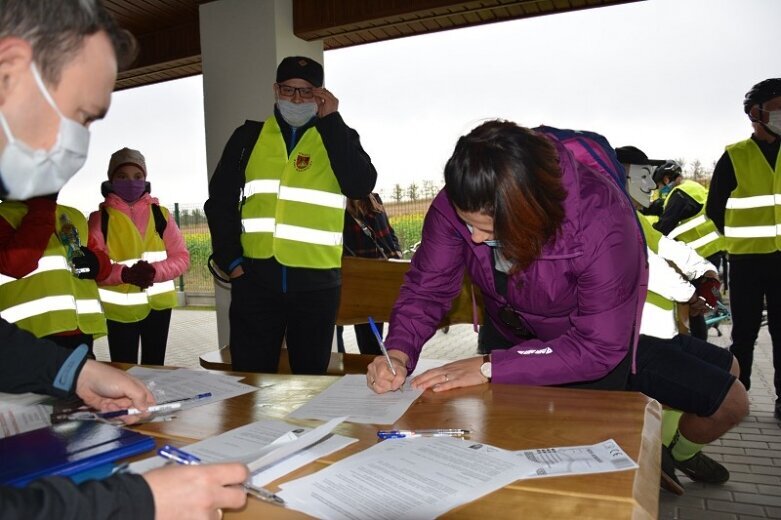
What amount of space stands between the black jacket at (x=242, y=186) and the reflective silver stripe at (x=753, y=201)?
2.56 m

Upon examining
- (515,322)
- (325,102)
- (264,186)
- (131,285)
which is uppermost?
(325,102)

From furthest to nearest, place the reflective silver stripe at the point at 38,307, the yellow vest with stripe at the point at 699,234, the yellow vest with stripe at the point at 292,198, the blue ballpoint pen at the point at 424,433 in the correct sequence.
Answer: the yellow vest with stripe at the point at 699,234, the reflective silver stripe at the point at 38,307, the yellow vest with stripe at the point at 292,198, the blue ballpoint pen at the point at 424,433

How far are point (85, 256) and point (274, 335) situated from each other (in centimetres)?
129

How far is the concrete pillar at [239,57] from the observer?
5539 millimetres

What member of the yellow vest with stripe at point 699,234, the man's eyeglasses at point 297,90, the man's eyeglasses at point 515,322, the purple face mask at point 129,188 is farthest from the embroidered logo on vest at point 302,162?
the yellow vest with stripe at point 699,234

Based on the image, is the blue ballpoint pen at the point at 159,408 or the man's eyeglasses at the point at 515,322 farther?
the man's eyeglasses at the point at 515,322

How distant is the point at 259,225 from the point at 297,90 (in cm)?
62

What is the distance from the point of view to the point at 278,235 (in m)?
2.76

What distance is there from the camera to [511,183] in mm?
1634

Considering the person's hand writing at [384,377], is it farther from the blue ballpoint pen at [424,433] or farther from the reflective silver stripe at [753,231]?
the reflective silver stripe at [753,231]

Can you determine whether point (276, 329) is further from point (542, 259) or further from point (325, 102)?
point (542, 259)

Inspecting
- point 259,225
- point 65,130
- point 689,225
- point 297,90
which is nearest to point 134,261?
point 259,225

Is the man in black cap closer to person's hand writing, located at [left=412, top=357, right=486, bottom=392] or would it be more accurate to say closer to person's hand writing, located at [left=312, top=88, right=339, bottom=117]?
person's hand writing, located at [left=312, top=88, right=339, bottom=117]

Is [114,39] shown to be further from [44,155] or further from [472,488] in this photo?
[472,488]
